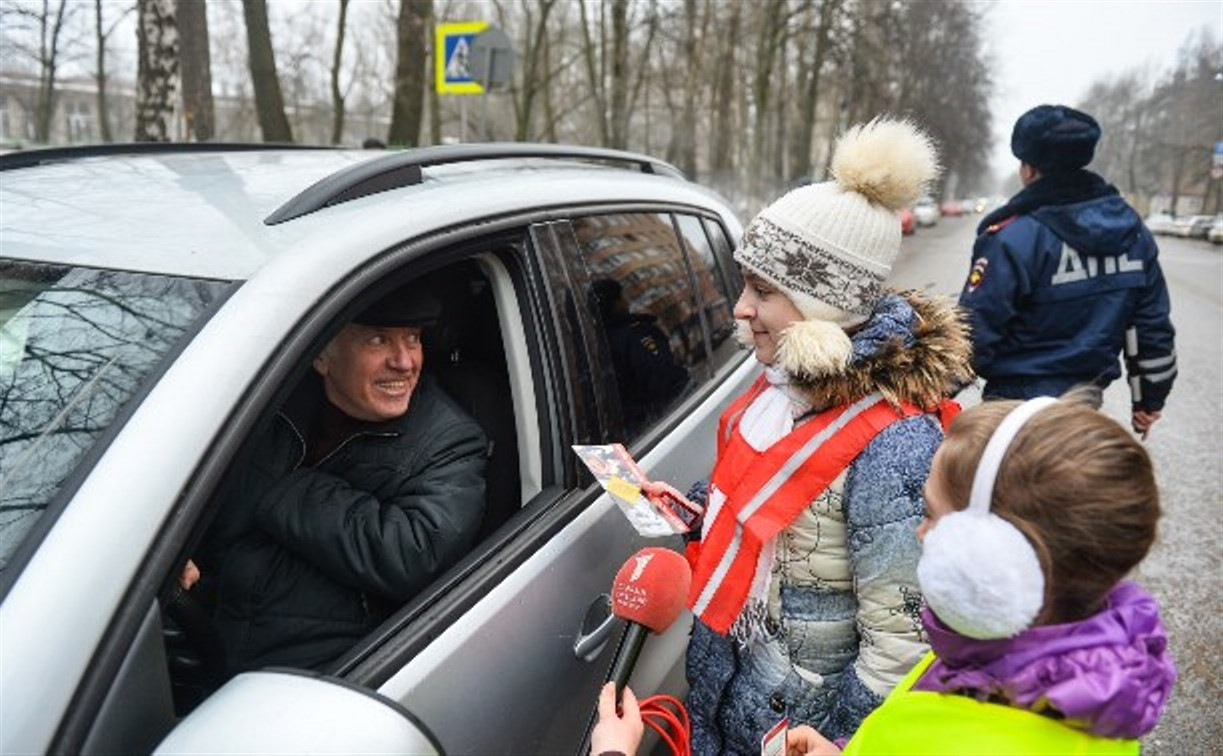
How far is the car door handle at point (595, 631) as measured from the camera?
5.93ft

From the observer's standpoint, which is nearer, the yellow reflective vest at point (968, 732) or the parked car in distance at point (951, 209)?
the yellow reflective vest at point (968, 732)

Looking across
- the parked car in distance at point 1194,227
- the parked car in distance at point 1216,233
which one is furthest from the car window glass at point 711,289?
the parked car in distance at point 1194,227

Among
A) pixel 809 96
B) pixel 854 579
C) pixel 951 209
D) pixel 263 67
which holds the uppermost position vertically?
pixel 809 96

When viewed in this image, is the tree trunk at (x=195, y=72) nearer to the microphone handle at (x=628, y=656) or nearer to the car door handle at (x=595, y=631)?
the car door handle at (x=595, y=631)

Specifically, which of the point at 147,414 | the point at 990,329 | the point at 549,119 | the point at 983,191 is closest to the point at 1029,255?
the point at 990,329

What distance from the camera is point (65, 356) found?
140 centimetres

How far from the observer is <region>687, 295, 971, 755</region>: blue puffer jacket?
1605 mm

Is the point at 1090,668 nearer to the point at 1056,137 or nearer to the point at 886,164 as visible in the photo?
the point at 886,164

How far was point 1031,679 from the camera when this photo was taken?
1.07 meters

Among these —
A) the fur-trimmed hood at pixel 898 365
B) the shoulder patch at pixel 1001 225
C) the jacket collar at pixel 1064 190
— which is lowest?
the fur-trimmed hood at pixel 898 365

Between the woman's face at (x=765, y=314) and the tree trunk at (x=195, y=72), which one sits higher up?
the tree trunk at (x=195, y=72)

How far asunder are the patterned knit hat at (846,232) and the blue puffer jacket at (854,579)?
0.08m

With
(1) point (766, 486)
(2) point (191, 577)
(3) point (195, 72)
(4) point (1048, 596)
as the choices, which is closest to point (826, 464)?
(1) point (766, 486)

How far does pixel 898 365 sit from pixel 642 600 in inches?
25.9
